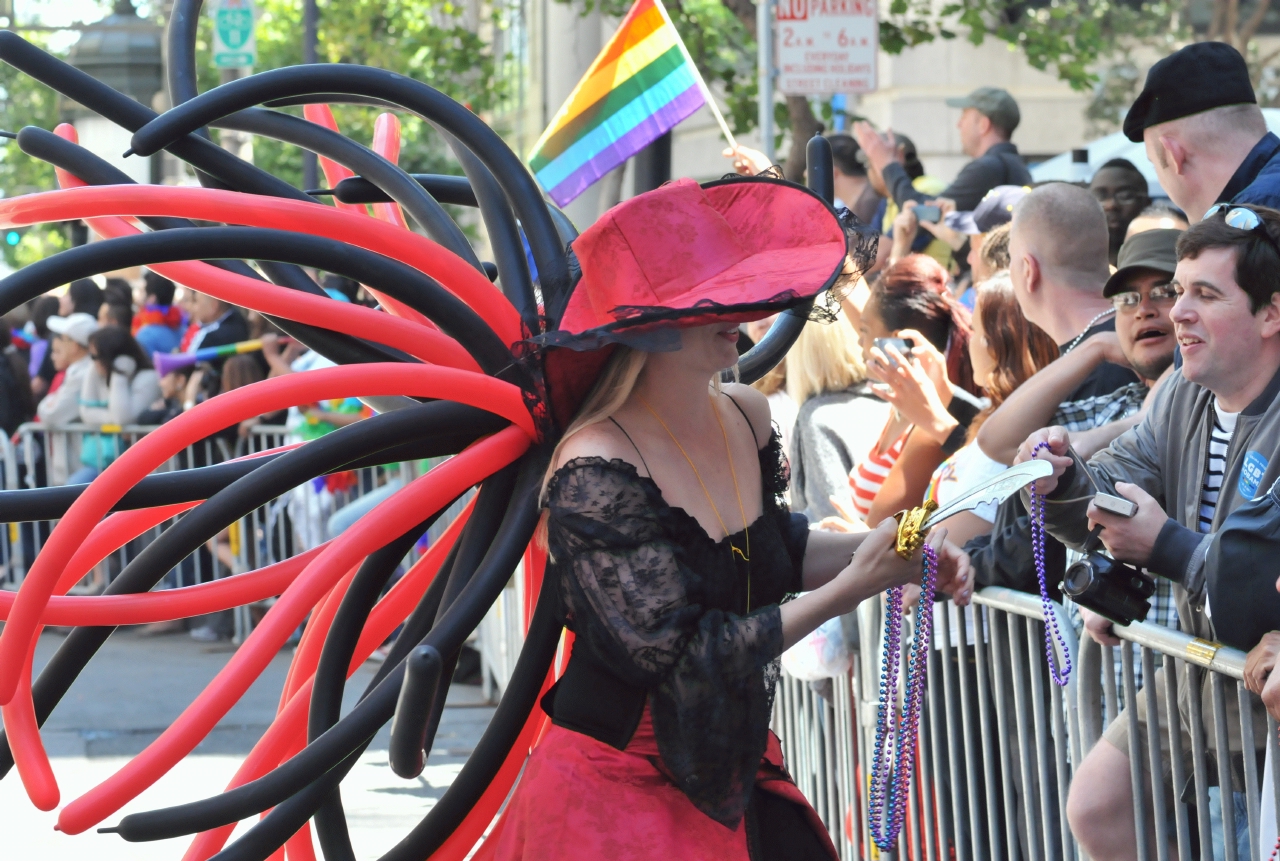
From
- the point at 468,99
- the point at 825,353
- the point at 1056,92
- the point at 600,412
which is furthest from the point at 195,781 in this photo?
the point at 1056,92

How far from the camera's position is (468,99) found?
1460 centimetres

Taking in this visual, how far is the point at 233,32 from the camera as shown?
14.0 metres

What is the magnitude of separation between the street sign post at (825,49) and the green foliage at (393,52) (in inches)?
75.8

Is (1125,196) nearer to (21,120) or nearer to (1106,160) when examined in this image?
(1106,160)

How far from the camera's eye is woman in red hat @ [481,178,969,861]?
2.73m

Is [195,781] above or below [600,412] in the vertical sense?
below

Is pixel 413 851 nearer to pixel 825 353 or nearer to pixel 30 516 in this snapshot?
pixel 30 516

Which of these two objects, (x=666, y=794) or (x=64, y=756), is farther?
(x=64, y=756)

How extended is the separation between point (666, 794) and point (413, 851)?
A: 1.73 feet

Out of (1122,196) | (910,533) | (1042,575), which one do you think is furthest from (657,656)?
(1122,196)

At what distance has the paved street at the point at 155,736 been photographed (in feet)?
19.5

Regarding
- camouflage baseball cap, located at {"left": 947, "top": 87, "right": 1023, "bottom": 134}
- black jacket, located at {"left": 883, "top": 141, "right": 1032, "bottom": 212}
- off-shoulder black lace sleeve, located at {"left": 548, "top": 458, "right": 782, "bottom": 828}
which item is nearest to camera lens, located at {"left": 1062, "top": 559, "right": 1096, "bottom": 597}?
off-shoulder black lace sleeve, located at {"left": 548, "top": 458, "right": 782, "bottom": 828}

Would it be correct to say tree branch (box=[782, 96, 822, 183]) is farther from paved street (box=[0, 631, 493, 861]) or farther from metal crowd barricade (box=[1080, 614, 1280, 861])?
metal crowd barricade (box=[1080, 614, 1280, 861])

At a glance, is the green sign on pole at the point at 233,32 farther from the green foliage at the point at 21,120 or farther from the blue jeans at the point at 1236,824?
the green foliage at the point at 21,120
